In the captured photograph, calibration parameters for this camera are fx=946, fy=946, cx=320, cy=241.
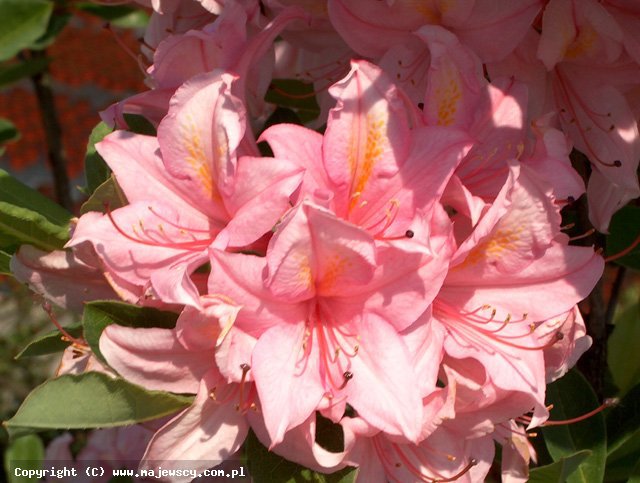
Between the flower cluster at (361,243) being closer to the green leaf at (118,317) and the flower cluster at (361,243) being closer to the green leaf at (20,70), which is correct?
the green leaf at (118,317)

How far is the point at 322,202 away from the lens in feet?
2.59

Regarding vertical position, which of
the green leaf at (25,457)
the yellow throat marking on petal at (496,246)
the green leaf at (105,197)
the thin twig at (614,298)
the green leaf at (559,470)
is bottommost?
the green leaf at (25,457)

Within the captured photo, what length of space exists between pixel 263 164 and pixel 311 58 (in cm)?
31

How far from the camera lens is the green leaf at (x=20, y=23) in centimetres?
156

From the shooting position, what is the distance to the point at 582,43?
937 mm

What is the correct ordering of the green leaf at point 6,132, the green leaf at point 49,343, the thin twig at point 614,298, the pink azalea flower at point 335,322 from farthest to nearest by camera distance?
1. the green leaf at point 6,132
2. the thin twig at point 614,298
3. the green leaf at point 49,343
4. the pink azalea flower at point 335,322

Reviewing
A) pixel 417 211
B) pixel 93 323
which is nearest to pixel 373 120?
pixel 417 211

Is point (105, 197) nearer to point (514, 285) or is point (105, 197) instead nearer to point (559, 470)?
point (514, 285)

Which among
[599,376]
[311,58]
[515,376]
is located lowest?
[599,376]

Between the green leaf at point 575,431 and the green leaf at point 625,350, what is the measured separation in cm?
26

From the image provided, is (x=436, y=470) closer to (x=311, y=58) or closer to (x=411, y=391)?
(x=411, y=391)

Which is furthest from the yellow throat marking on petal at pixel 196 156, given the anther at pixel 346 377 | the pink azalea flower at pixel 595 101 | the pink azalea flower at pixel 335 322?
the pink azalea flower at pixel 595 101

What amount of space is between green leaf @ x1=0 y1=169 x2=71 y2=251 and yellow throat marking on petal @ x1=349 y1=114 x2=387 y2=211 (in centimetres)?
30

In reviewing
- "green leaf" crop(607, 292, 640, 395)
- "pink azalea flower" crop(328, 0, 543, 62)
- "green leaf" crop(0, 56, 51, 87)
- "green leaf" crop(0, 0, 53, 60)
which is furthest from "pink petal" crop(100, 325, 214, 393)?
"green leaf" crop(0, 56, 51, 87)
